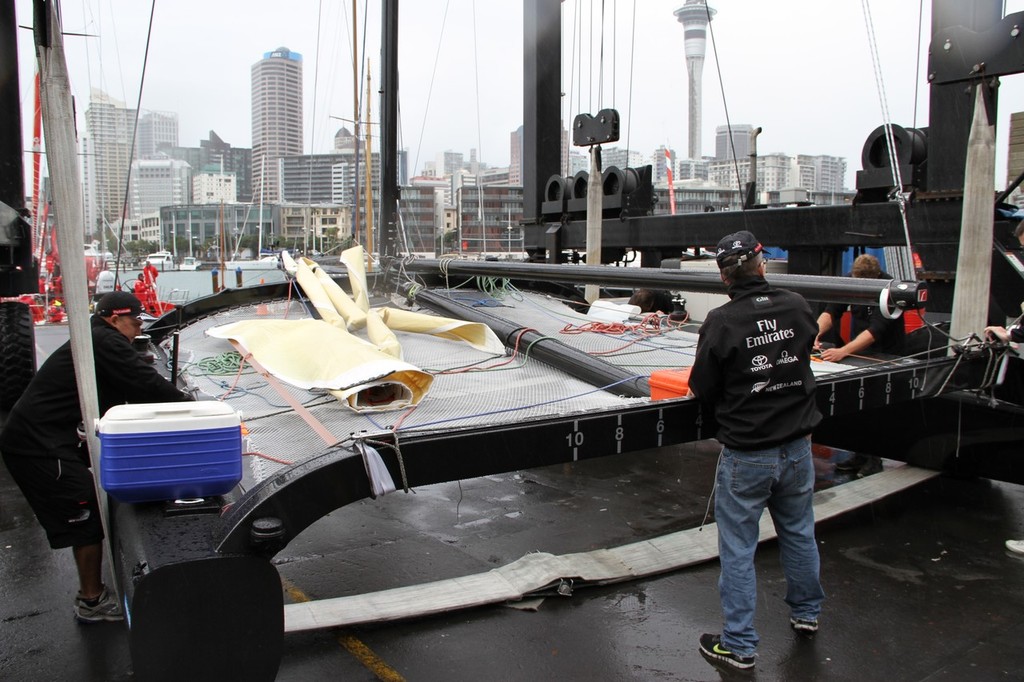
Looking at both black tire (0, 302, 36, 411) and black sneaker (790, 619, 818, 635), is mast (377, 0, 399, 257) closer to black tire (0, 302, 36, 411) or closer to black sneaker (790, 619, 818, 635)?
black tire (0, 302, 36, 411)

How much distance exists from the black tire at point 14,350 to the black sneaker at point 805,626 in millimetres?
6666

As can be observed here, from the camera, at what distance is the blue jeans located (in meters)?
3.44

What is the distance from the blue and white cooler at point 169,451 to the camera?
280 cm

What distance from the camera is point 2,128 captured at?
6.80 metres

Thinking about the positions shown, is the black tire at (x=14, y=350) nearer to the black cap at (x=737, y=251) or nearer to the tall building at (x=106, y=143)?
the tall building at (x=106, y=143)

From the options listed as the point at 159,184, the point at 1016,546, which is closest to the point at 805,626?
the point at 1016,546

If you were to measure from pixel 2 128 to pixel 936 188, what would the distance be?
7.64 meters

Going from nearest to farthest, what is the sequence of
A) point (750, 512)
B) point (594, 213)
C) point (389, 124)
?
point (750, 512)
point (389, 124)
point (594, 213)

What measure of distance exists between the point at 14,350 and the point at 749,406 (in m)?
6.71

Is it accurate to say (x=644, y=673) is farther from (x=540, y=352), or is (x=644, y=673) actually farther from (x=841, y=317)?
(x=841, y=317)

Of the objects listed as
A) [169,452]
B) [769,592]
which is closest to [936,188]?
[769,592]

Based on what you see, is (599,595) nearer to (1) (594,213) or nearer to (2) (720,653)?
(2) (720,653)

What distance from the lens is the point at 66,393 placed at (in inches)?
152

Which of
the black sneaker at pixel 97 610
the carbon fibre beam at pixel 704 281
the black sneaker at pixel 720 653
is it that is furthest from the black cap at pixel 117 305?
the carbon fibre beam at pixel 704 281
